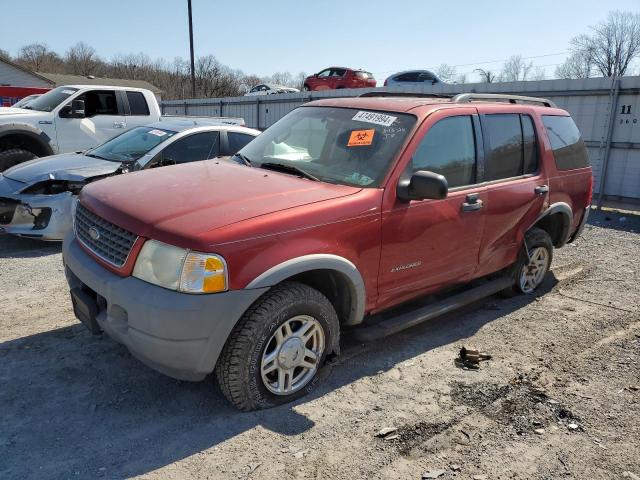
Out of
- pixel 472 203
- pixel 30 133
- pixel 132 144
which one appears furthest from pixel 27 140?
pixel 472 203

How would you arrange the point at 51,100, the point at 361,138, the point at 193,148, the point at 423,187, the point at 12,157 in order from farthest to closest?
1. the point at 51,100
2. the point at 12,157
3. the point at 193,148
4. the point at 361,138
5. the point at 423,187

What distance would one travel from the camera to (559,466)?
9.27ft

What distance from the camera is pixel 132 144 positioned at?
7.18 meters

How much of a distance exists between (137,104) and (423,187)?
8.37 m

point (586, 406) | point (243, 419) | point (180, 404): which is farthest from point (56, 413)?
point (586, 406)

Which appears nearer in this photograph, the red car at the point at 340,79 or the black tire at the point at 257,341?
the black tire at the point at 257,341

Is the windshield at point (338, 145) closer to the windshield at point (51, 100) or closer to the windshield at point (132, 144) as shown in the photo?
the windshield at point (132, 144)

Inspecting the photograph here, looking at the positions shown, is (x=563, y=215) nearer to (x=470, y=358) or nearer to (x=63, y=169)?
(x=470, y=358)

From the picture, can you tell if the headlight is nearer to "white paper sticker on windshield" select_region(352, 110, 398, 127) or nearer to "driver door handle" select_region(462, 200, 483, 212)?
"white paper sticker on windshield" select_region(352, 110, 398, 127)

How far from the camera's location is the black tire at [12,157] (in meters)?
8.20

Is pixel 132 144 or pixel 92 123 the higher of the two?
pixel 92 123

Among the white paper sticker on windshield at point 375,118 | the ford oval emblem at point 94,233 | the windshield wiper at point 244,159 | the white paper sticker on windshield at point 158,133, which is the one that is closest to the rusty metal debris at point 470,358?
the white paper sticker on windshield at point 375,118

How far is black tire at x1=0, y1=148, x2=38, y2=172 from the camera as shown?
323 inches

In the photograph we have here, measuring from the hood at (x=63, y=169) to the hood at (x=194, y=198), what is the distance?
288cm
